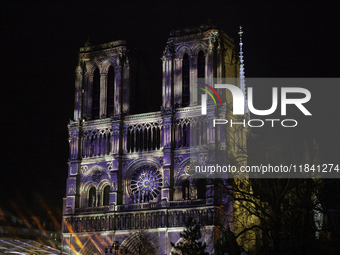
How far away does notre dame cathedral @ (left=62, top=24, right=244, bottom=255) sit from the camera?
55062mm

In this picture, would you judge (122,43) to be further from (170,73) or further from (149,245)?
(149,245)

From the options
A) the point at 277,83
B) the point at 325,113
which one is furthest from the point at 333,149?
the point at 277,83

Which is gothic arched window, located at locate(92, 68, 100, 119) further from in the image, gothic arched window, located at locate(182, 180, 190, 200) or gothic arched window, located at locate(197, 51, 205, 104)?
gothic arched window, located at locate(182, 180, 190, 200)

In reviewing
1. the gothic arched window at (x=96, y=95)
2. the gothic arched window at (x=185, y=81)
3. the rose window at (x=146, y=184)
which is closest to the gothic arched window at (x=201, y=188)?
the rose window at (x=146, y=184)

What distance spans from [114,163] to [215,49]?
1384cm

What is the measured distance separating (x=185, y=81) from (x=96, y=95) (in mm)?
9594

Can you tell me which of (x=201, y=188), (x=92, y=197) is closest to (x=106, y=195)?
(x=92, y=197)

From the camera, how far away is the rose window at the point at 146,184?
58.0 metres

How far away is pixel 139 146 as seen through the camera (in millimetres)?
58969

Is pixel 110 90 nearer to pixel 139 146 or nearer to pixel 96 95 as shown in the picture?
pixel 96 95

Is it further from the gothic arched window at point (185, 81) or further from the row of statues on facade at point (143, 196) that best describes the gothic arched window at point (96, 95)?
the gothic arched window at point (185, 81)

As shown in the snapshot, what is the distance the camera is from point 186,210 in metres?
53.8

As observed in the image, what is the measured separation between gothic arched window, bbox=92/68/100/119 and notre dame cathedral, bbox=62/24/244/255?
97 mm

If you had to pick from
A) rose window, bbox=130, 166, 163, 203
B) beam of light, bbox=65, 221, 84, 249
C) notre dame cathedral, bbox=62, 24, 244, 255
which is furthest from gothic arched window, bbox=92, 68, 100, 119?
beam of light, bbox=65, 221, 84, 249
